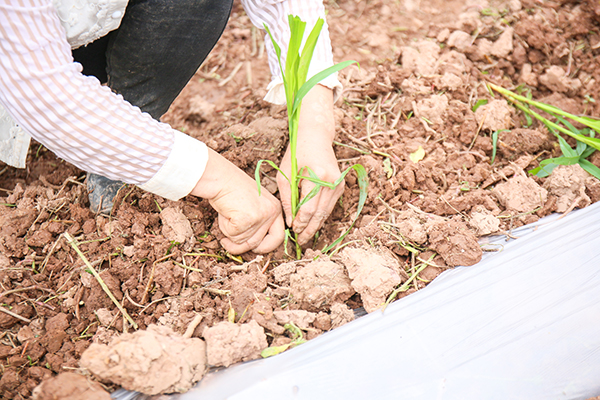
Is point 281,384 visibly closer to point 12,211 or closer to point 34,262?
point 34,262

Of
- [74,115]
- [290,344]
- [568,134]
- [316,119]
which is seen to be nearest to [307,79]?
[316,119]

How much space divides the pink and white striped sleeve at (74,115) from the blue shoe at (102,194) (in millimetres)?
315

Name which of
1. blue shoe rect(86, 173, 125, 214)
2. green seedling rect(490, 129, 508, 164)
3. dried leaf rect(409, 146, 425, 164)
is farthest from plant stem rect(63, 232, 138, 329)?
green seedling rect(490, 129, 508, 164)

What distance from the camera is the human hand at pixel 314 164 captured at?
1.14 metres

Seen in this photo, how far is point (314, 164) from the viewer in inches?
45.1

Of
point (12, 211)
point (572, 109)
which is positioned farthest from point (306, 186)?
point (572, 109)

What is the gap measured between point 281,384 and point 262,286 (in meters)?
0.26

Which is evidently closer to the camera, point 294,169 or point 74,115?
A: point 74,115

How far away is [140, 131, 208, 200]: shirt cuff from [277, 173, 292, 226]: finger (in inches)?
9.6

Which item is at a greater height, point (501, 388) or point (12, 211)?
point (12, 211)

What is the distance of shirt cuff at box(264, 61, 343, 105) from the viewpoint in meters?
1.21

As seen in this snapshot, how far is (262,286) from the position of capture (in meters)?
1.05

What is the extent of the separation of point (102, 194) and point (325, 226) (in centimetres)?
67

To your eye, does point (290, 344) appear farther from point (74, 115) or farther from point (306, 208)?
point (74, 115)
